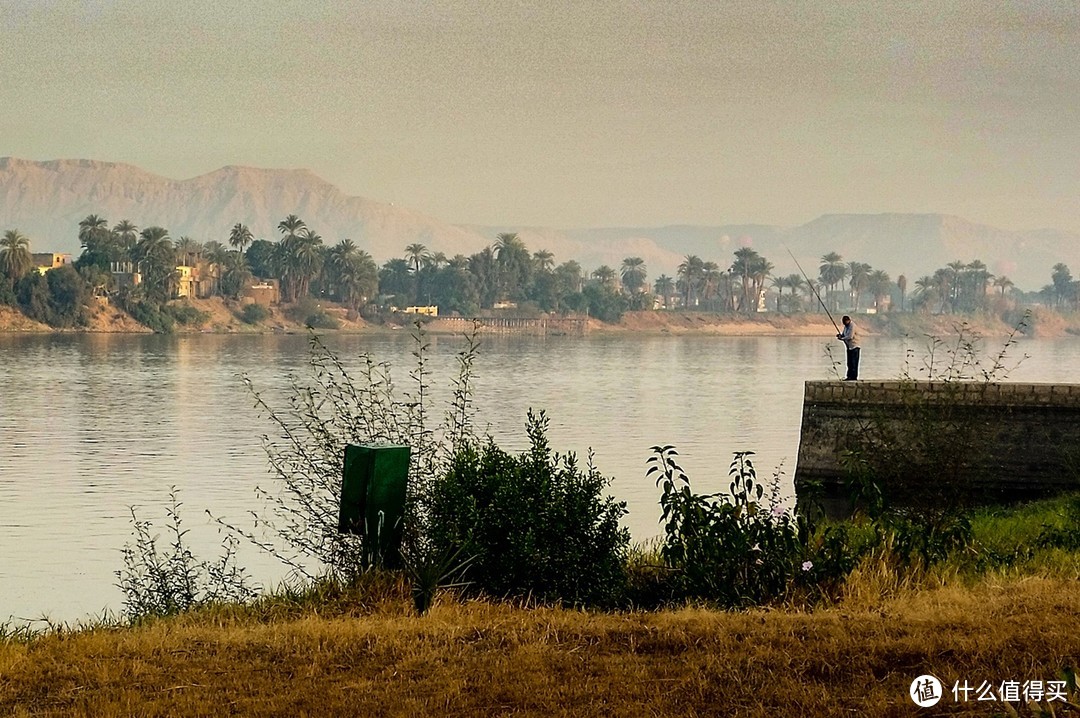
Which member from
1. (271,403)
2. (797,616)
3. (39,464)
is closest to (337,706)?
(797,616)

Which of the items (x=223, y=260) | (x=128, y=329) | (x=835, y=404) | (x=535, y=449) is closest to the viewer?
(x=535, y=449)

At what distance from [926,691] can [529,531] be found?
3910 mm

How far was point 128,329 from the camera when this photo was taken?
163125 mm

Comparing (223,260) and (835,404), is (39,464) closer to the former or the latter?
(835,404)

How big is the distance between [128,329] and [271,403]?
112 meters

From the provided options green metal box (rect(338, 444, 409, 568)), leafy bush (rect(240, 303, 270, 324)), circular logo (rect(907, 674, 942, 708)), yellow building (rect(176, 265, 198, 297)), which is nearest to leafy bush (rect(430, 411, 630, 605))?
green metal box (rect(338, 444, 409, 568))

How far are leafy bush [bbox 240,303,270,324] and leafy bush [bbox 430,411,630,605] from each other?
17677 centimetres

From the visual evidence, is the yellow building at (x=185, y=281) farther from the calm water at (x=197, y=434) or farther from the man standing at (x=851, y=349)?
the man standing at (x=851, y=349)

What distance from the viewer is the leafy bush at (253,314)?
18388cm

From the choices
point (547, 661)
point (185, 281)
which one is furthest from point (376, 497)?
point (185, 281)

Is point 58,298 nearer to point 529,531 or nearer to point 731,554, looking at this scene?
point 529,531

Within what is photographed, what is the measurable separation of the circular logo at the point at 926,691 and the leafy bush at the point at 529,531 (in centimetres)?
365

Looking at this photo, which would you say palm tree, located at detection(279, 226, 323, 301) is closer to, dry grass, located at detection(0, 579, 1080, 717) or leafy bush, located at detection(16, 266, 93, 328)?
leafy bush, located at detection(16, 266, 93, 328)

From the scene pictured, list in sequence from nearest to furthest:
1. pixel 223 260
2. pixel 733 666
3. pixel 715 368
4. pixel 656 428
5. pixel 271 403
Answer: pixel 733 666 < pixel 656 428 < pixel 271 403 < pixel 715 368 < pixel 223 260
